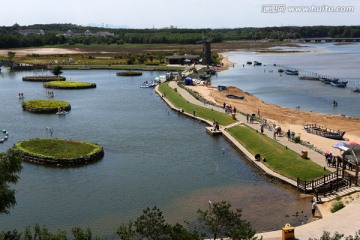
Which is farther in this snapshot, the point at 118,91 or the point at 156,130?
the point at 118,91

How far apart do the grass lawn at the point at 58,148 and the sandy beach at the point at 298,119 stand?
2229 cm

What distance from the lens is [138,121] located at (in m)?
60.5

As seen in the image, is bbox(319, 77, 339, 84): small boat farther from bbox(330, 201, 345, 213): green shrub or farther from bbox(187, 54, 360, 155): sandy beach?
bbox(330, 201, 345, 213): green shrub

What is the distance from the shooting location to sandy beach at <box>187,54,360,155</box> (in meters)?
48.9

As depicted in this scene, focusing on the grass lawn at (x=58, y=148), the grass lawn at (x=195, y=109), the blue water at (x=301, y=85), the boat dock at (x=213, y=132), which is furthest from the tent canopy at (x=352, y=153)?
the blue water at (x=301, y=85)

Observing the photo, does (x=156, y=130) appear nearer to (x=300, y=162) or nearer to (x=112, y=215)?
(x=300, y=162)

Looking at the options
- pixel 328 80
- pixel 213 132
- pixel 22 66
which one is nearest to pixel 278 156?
pixel 213 132

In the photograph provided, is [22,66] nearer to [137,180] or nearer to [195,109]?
[195,109]

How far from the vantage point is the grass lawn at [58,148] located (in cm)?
4291

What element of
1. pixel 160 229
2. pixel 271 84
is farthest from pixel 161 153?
pixel 271 84

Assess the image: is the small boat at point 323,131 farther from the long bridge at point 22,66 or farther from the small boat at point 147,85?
the long bridge at point 22,66

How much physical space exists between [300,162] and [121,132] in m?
23.6

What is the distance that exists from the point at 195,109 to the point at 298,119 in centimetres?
1421

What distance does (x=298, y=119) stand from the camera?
60.9 meters
